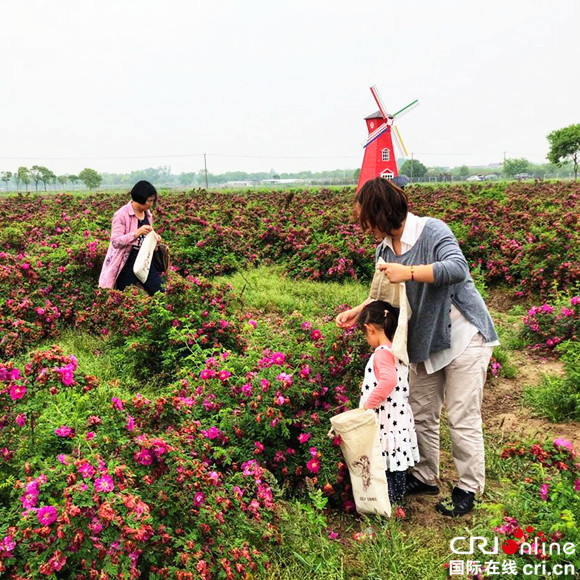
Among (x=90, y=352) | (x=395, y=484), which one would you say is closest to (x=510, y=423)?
(x=395, y=484)

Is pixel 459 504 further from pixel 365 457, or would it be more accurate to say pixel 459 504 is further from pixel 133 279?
pixel 133 279

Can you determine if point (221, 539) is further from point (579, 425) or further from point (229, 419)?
point (579, 425)

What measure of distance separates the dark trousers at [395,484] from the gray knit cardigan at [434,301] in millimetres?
653

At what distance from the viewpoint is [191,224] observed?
377 inches

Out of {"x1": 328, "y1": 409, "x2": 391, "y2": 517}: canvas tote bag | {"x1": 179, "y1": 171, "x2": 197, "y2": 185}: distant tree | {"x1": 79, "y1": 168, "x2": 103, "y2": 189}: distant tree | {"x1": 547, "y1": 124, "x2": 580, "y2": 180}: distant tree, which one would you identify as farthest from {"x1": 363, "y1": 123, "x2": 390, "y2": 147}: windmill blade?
{"x1": 179, "y1": 171, "x2": 197, "y2": 185}: distant tree

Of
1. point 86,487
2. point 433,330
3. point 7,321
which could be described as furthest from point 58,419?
point 7,321

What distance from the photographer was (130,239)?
491cm

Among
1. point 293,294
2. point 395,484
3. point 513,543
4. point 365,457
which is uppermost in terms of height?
point 293,294

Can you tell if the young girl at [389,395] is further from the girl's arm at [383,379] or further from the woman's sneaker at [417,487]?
the woman's sneaker at [417,487]

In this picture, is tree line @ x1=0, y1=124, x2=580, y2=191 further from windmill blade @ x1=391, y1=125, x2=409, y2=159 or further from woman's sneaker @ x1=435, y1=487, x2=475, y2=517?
woman's sneaker @ x1=435, y1=487, x2=475, y2=517

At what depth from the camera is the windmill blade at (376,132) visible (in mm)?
29286

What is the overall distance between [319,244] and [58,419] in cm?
634

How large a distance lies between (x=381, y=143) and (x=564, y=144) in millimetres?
20779

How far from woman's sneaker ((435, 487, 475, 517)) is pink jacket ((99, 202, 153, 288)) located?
336cm
